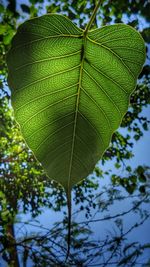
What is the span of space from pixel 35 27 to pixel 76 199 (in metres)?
5.93

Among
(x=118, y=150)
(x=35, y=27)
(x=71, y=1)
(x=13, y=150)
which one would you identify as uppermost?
(x=13, y=150)

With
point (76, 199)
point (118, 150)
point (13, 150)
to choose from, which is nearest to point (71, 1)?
point (118, 150)

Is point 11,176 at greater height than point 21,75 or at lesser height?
greater

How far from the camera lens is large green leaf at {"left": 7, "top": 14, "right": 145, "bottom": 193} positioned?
1.32 ft

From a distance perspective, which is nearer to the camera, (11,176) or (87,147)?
(87,147)

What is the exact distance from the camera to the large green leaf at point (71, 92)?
0.40 m

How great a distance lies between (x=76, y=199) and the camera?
6172 mm

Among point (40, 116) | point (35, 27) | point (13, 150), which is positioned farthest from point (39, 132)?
point (13, 150)

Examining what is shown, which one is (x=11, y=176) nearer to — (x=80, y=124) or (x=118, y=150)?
(x=118, y=150)

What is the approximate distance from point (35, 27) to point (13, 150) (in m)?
5.80

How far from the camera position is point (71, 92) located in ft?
1.41

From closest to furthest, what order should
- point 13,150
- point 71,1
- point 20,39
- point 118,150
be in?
point 20,39, point 71,1, point 118,150, point 13,150

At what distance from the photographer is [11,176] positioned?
20.0ft

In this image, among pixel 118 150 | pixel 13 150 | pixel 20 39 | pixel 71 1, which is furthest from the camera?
pixel 13 150
